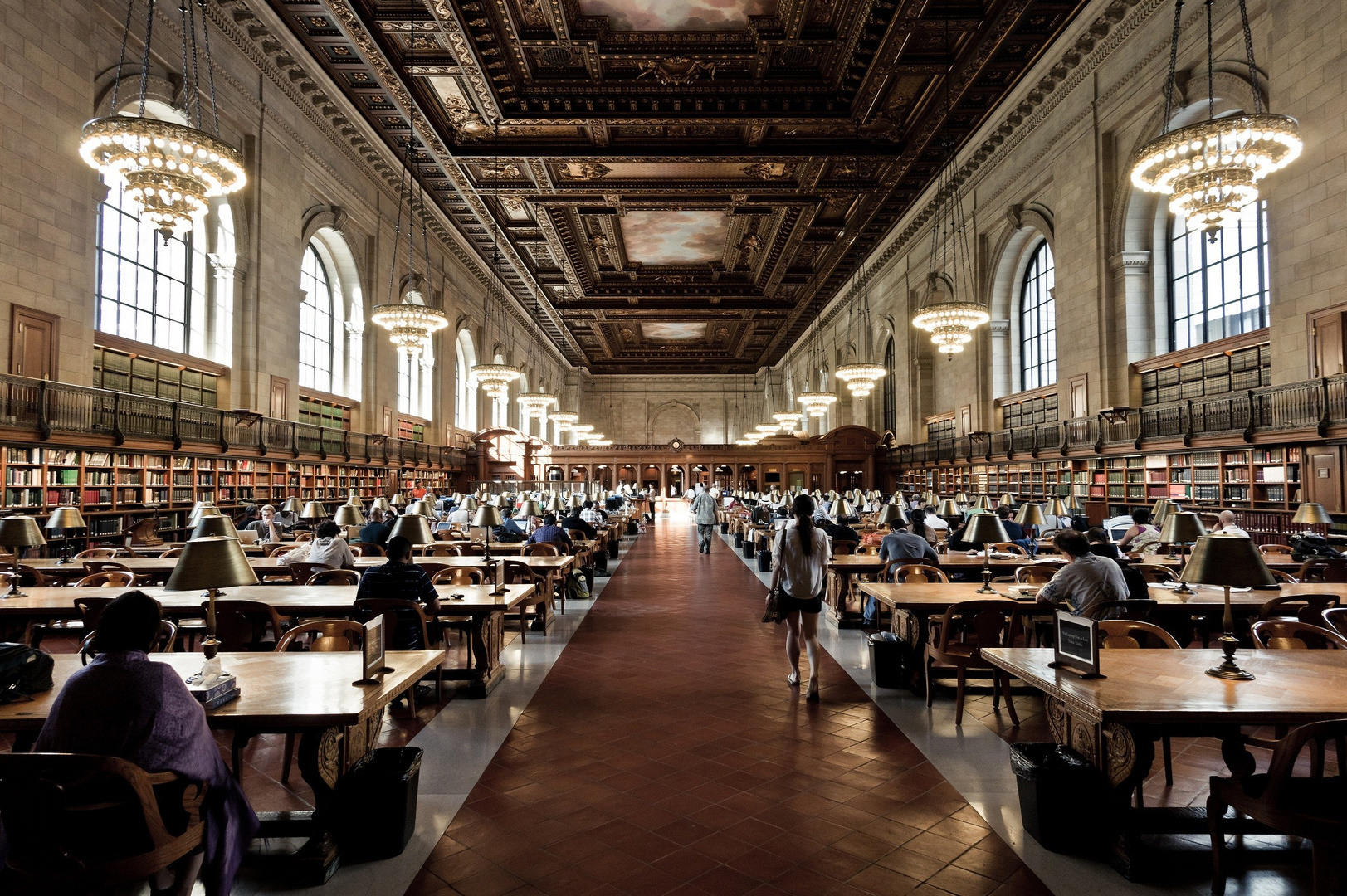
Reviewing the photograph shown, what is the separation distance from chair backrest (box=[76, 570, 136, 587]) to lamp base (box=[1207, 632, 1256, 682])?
7.22 metres

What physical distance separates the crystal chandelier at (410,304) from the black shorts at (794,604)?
9.81 m

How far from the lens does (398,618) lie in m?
4.78

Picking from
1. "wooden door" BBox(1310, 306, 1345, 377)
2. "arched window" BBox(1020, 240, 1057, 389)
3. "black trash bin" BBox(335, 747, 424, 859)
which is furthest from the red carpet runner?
"arched window" BBox(1020, 240, 1057, 389)

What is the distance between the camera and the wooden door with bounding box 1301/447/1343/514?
877cm

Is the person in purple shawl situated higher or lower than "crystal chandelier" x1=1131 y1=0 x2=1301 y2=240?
lower

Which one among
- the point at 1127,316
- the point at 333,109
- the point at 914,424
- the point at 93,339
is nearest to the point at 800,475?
the point at 914,424

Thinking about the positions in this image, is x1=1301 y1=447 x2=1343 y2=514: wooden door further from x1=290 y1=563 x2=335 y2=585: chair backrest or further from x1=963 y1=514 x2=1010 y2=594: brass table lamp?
x1=290 y1=563 x2=335 y2=585: chair backrest

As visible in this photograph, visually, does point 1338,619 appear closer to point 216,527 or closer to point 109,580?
point 216,527

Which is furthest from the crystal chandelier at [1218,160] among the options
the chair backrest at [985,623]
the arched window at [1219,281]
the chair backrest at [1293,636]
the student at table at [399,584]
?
the student at table at [399,584]

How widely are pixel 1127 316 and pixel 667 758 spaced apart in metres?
13.0

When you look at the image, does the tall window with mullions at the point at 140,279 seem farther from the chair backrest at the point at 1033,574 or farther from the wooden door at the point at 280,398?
the chair backrest at the point at 1033,574

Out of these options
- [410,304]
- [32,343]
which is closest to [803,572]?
[32,343]

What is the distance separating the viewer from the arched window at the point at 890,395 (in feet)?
86.0

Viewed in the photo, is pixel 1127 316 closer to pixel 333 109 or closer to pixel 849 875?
pixel 849 875
